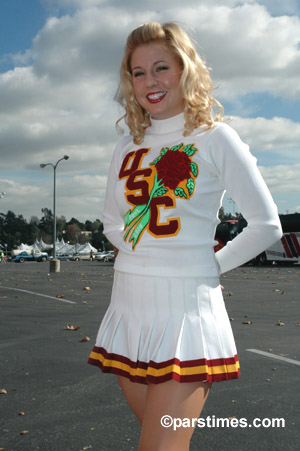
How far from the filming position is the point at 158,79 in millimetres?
2332

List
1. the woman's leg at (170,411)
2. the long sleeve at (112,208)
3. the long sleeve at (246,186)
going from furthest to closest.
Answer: the long sleeve at (112,208)
the long sleeve at (246,186)
the woman's leg at (170,411)

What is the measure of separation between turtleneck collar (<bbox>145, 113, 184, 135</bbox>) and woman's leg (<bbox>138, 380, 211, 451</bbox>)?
107 cm

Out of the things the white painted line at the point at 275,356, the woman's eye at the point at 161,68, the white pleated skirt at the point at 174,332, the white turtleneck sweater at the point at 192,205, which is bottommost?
the white painted line at the point at 275,356

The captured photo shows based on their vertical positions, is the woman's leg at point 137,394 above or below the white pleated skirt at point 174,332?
below

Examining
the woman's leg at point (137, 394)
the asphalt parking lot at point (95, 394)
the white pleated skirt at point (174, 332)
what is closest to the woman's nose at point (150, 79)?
the white pleated skirt at point (174, 332)

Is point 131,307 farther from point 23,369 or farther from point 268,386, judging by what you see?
point 23,369

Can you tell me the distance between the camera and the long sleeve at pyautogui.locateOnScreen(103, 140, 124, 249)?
8.39 feet

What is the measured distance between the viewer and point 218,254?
227 cm

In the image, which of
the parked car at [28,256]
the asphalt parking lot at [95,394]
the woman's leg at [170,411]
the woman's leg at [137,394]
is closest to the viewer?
the woman's leg at [170,411]

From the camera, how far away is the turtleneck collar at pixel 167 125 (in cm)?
235

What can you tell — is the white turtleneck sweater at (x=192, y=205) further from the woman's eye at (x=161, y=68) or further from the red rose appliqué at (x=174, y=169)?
the woman's eye at (x=161, y=68)

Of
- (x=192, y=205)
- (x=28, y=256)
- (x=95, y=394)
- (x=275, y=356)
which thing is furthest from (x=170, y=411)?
(x=28, y=256)

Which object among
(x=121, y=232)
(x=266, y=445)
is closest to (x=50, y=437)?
(x=266, y=445)

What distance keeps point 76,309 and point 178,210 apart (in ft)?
32.9
